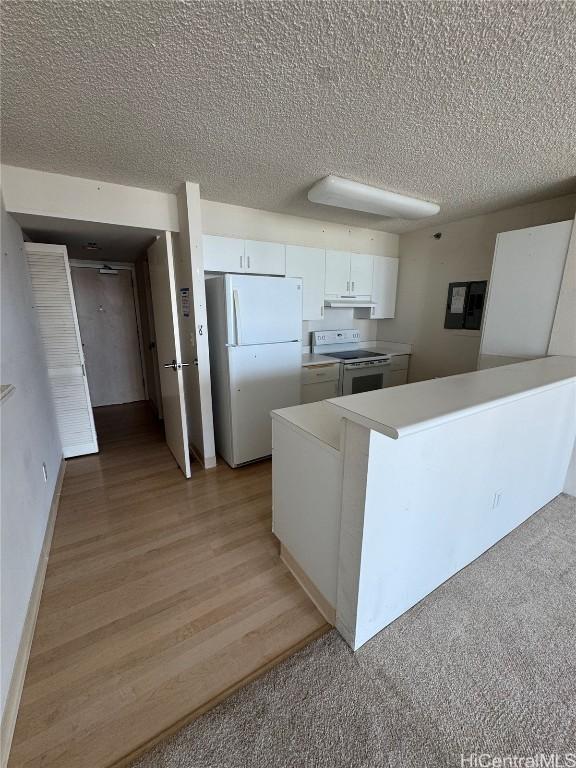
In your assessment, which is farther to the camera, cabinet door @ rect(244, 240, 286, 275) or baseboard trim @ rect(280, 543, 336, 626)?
cabinet door @ rect(244, 240, 286, 275)

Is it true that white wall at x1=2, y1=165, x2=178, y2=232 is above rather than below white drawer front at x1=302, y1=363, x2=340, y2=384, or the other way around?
above

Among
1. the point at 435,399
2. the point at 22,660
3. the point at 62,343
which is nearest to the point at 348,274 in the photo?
the point at 435,399

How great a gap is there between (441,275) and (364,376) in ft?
4.94

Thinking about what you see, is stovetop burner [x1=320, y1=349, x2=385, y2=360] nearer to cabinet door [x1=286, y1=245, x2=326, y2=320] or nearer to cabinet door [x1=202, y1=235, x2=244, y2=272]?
cabinet door [x1=286, y1=245, x2=326, y2=320]

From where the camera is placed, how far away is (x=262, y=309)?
268 centimetres

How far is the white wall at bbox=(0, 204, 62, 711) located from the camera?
127 centimetres

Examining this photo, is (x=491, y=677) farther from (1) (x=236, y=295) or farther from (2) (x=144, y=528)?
(1) (x=236, y=295)

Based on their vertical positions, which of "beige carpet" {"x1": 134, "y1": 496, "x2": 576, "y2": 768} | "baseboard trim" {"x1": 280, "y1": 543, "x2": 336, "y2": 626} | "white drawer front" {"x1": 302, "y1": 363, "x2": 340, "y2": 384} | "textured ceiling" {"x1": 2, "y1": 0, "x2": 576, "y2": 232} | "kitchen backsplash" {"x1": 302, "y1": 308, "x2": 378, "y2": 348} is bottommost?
"beige carpet" {"x1": 134, "y1": 496, "x2": 576, "y2": 768}

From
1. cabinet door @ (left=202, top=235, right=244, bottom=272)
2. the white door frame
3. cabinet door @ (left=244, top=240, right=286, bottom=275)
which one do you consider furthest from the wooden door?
cabinet door @ (left=244, top=240, right=286, bottom=275)

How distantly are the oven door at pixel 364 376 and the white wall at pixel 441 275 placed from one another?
22.7 inches

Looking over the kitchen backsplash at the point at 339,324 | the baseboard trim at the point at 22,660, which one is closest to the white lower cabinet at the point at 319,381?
the kitchen backsplash at the point at 339,324

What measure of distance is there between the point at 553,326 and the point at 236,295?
251cm

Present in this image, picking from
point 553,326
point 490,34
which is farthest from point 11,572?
point 553,326

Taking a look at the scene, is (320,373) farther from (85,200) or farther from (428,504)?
(85,200)
